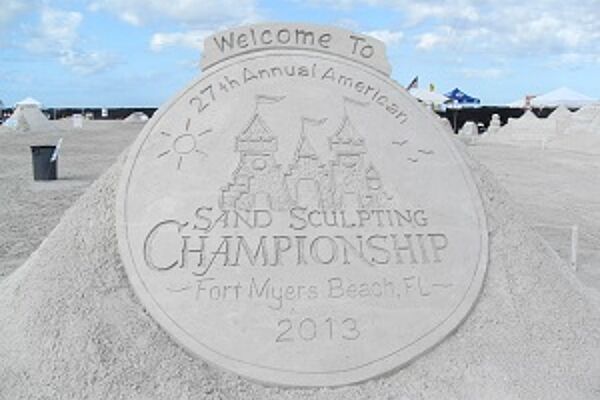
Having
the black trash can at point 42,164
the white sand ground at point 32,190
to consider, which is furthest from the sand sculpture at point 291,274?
the black trash can at point 42,164

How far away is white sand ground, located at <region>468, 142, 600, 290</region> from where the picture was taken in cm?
754

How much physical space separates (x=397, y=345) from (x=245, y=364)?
740 millimetres

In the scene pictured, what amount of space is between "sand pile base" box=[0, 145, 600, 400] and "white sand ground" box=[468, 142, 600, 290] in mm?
744

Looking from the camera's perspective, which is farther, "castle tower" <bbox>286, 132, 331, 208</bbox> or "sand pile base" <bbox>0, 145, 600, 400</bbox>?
"castle tower" <bbox>286, 132, 331, 208</bbox>

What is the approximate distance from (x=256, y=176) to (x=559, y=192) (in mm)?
10058

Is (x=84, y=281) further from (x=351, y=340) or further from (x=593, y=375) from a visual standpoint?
(x=593, y=375)

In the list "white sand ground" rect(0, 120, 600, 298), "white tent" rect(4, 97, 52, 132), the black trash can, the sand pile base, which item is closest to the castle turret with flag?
the sand pile base

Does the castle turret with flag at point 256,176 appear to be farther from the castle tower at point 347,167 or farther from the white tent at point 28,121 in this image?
the white tent at point 28,121

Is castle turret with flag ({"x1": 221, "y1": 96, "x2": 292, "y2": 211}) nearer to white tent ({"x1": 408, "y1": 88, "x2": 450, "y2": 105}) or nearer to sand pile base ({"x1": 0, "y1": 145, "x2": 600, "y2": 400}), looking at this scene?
sand pile base ({"x1": 0, "y1": 145, "x2": 600, "y2": 400})

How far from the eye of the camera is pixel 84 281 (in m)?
3.83

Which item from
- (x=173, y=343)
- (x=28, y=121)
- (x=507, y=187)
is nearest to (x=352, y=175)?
(x=173, y=343)

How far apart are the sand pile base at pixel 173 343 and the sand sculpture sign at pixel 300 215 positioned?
87 millimetres

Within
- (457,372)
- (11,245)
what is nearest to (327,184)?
(457,372)

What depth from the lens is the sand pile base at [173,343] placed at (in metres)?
3.49
